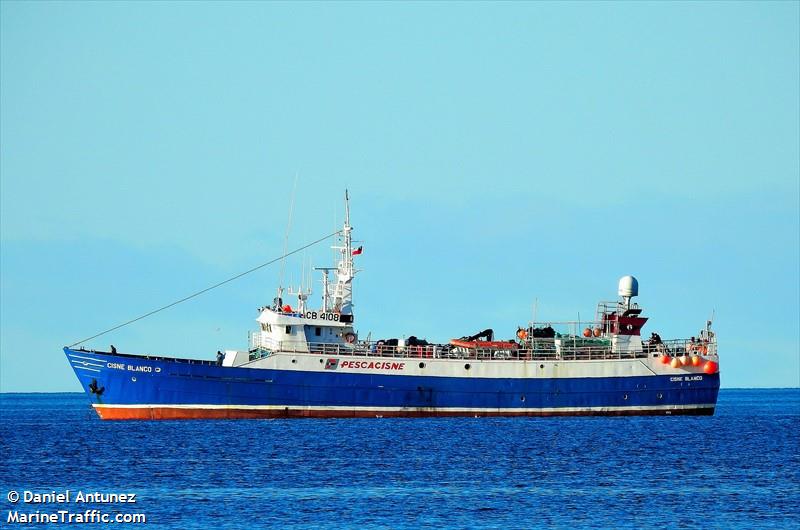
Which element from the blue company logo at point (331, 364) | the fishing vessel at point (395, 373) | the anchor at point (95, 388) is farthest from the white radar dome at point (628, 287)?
the anchor at point (95, 388)

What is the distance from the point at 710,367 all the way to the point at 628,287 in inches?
291

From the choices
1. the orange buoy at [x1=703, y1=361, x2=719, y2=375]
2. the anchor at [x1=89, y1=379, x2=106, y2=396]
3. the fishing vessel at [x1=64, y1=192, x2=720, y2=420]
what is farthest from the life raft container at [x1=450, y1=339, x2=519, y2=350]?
the anchor at [x1=89, y1=379, x2=106, y2=396]

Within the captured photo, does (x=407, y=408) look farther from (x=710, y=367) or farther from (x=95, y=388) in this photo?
(x=710, y=367)

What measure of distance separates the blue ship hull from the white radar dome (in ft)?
19.9

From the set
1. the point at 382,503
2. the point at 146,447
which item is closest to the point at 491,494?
the point at 382,503

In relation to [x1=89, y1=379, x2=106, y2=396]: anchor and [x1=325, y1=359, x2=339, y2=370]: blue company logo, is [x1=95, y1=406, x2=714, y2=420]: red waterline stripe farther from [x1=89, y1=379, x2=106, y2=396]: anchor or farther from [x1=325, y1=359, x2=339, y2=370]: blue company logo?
[x1=325, y1=359, x2=339, y2=370]: blue company logo

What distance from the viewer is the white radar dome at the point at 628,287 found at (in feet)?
283

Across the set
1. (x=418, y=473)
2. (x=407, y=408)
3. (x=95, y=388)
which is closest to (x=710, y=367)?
(x=407, y=408)

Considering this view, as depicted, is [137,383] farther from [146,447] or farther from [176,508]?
[176,508]

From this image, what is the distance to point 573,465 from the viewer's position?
57.1 metres

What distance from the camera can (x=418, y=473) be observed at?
5419 cm

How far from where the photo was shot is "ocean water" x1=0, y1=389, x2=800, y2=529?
43250 mm

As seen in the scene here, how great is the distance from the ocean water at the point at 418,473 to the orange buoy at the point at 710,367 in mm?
4943

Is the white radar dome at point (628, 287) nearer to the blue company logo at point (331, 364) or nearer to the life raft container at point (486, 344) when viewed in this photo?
the life raft container at point (486, 344)
